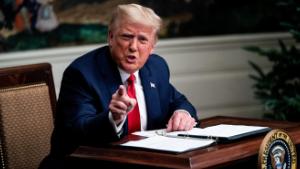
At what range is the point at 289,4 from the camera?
528cm

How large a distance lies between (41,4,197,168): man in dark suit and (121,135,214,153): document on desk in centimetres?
16

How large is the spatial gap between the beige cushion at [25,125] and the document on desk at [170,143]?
858 millimetres

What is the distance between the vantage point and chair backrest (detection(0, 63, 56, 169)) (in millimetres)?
3305

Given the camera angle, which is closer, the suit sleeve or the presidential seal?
the presidential seal

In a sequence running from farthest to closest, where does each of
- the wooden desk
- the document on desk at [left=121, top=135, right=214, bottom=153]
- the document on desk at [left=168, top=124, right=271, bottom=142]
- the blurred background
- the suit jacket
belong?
the blurred background
the suit jacket
the document on desk at [left=168, top=124, right=271, bottom=142]
the document on desk at [left=121, top=135, right=214, bottom=153]
the wooden desk

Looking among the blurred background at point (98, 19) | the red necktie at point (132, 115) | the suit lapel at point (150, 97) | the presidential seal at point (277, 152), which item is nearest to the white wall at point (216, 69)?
Result: the blurred background at point (98, 19)

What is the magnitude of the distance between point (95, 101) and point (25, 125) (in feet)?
1.86

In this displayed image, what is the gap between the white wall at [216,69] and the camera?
6359 millimetres

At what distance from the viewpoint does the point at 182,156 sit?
243cm

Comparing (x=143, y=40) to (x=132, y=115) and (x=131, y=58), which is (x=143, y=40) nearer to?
(x=131, y=58)

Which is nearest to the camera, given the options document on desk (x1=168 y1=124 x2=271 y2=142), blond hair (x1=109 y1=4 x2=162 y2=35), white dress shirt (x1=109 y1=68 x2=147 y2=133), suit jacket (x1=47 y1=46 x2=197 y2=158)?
document on desk (x1=168 y1=124 x2=271 y2=142)

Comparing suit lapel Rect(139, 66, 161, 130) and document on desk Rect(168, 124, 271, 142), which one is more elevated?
suit lapel Rect(139, 66, 161, 130)

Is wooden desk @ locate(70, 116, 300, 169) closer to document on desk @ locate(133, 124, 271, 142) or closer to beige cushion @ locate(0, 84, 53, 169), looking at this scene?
document on desk @ locate(133, 124, 271, 142)

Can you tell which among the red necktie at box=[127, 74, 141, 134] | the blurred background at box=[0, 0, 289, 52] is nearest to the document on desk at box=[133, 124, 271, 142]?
the red necktie at box=[127, 74, 141, 134]
